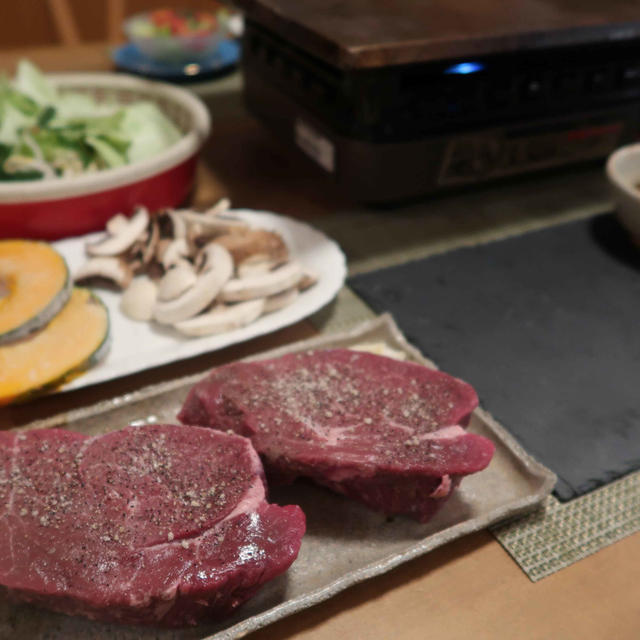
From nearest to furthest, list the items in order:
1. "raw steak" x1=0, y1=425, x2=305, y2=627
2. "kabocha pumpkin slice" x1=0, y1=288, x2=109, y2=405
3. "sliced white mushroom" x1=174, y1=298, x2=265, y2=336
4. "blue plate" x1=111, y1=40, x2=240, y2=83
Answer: "raw steak" x1=0, y1=425, x2=305, y2=627
"kabocha pumpkin slice" x1=0, y1=288, x2=109, y2=405
"sliced white mushroom" x1=174, y1=298, x2=265, y2=336
"blue plate" x1=111, y1=40, x2=240, y2=83

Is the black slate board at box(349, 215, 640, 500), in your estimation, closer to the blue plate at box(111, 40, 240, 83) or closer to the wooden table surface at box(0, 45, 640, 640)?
the wooden table surface at box(0, 45, 640, 640)

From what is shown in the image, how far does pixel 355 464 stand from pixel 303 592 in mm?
187

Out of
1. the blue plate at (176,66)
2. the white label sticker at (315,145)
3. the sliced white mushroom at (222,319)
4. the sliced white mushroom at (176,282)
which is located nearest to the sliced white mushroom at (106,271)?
the sliced white mushroom at (176,282)

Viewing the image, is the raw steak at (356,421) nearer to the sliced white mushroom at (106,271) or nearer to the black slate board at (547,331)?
the black slate board at (547,331)

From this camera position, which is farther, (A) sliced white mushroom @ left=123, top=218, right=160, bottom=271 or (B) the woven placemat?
(A) sliced white mushroom @ left=123, top=218, right=160, bottom=271

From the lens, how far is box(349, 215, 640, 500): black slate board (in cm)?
106

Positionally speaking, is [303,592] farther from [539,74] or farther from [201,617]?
[539,74]

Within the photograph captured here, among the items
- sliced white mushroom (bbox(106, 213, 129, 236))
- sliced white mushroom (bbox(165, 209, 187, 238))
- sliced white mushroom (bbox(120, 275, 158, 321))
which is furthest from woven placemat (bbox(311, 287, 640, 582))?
sliced white mushroom (bbox(106, 213, 129, 236))

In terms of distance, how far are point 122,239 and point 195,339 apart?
1.19 feet

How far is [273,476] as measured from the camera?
3.03 ft

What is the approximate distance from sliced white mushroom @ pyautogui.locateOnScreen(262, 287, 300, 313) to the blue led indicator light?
630mm

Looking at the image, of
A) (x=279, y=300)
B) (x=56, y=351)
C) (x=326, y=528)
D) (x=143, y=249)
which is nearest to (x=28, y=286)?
(x=56, y=351)

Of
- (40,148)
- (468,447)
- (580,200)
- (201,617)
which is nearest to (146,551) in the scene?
(201,617)

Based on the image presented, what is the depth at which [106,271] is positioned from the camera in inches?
53.3
